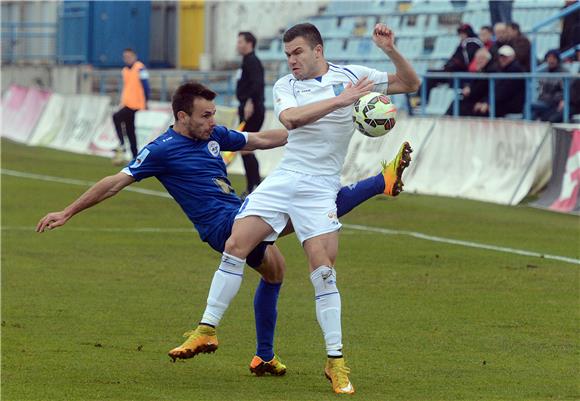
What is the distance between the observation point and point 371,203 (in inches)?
752

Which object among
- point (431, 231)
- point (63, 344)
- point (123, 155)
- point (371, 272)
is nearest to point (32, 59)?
point (123, 155)

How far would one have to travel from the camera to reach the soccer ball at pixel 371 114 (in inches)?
318

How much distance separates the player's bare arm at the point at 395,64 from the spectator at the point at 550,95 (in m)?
11.9

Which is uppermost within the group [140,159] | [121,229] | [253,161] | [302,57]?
[302,57]

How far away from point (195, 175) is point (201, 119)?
13.8 inches

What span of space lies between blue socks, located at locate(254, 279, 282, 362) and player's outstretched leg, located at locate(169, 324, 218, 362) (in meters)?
0.47

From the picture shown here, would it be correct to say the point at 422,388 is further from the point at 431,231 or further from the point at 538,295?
the point at 431,231

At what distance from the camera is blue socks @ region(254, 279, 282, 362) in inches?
320

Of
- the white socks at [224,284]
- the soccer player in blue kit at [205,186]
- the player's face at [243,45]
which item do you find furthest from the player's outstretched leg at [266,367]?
the player's face at [243,45]

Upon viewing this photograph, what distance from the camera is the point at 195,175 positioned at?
818 centimetres

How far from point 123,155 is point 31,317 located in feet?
57.5

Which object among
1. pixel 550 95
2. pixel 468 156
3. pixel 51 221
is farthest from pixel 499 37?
pixel 51 221

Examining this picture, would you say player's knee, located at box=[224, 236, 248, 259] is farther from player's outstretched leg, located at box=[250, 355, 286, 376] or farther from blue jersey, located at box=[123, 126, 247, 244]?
player's outstretched leg, located at box=[250, 355, 286, 376]

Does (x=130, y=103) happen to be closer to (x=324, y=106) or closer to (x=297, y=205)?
(x=297, y=205)
